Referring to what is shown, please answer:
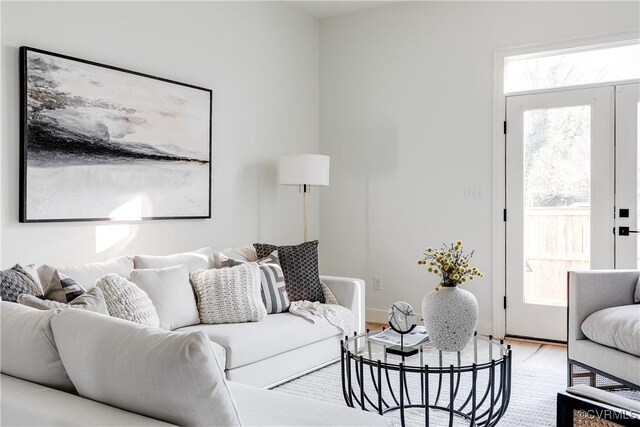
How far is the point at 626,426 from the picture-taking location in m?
1.41

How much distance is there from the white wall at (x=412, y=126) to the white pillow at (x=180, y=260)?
1850 millimetres

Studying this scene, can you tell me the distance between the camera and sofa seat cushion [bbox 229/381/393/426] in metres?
1.70

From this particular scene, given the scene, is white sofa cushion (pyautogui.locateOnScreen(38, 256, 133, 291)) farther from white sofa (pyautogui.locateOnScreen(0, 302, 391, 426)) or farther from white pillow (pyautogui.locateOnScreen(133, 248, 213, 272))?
white sofa (pyautogui.locateOnScreen(0, 302, 391, 426))

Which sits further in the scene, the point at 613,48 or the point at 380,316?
the point at 380,316

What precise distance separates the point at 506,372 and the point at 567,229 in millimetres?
2187

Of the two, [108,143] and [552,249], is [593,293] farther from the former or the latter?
[108,143]

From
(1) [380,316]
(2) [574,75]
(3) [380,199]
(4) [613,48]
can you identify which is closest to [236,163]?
(3) [380,199]

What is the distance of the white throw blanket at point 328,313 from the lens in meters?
3.61

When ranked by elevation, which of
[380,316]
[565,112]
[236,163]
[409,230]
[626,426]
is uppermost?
[565,112]

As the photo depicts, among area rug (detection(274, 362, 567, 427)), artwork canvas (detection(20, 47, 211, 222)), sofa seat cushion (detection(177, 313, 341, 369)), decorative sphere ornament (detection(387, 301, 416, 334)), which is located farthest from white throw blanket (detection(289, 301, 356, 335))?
artwork canvas (detection(20, 47, 211, 222))

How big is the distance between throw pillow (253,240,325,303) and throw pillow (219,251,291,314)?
0.11 m

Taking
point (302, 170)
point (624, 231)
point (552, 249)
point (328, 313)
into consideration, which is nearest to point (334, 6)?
point (302, 170)

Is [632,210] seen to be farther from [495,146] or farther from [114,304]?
[114,304]

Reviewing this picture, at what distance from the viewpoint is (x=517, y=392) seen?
321cm
